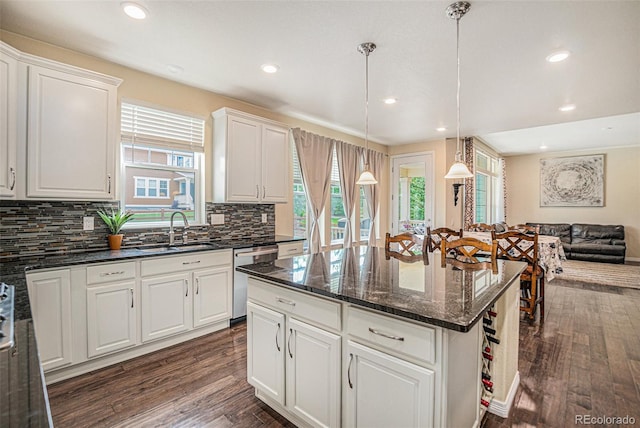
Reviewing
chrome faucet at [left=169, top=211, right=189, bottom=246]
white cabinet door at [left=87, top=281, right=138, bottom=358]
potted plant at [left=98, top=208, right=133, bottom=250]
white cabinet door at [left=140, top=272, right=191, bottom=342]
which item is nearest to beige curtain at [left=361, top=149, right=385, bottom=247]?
chrome faucet at [left=169, top=211, right=189, bottom=246]

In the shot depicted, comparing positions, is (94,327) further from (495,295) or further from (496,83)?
(496,83)

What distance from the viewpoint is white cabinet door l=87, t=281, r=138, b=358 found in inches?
95.7

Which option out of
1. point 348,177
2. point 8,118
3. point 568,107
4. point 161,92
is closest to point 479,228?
point 568,107

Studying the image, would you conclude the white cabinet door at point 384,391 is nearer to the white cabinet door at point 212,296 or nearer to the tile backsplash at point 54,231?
the white cabinet door at point 212,296

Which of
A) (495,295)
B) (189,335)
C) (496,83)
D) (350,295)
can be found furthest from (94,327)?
(496,83)

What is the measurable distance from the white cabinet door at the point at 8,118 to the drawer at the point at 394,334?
2453 mm

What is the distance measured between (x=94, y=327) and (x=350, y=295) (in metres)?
2.17

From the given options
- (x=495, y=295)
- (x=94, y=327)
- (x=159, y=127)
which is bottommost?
(x=94, y=327)

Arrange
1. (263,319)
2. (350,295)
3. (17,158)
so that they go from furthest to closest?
(17,158) < (263,319) < (350,295)

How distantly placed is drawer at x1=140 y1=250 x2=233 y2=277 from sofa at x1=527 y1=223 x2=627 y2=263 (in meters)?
7.81

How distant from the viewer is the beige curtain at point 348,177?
17.2 feet

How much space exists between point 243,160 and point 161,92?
1.04 metres

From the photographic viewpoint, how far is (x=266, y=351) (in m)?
1.95

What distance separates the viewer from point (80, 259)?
7.80ft
